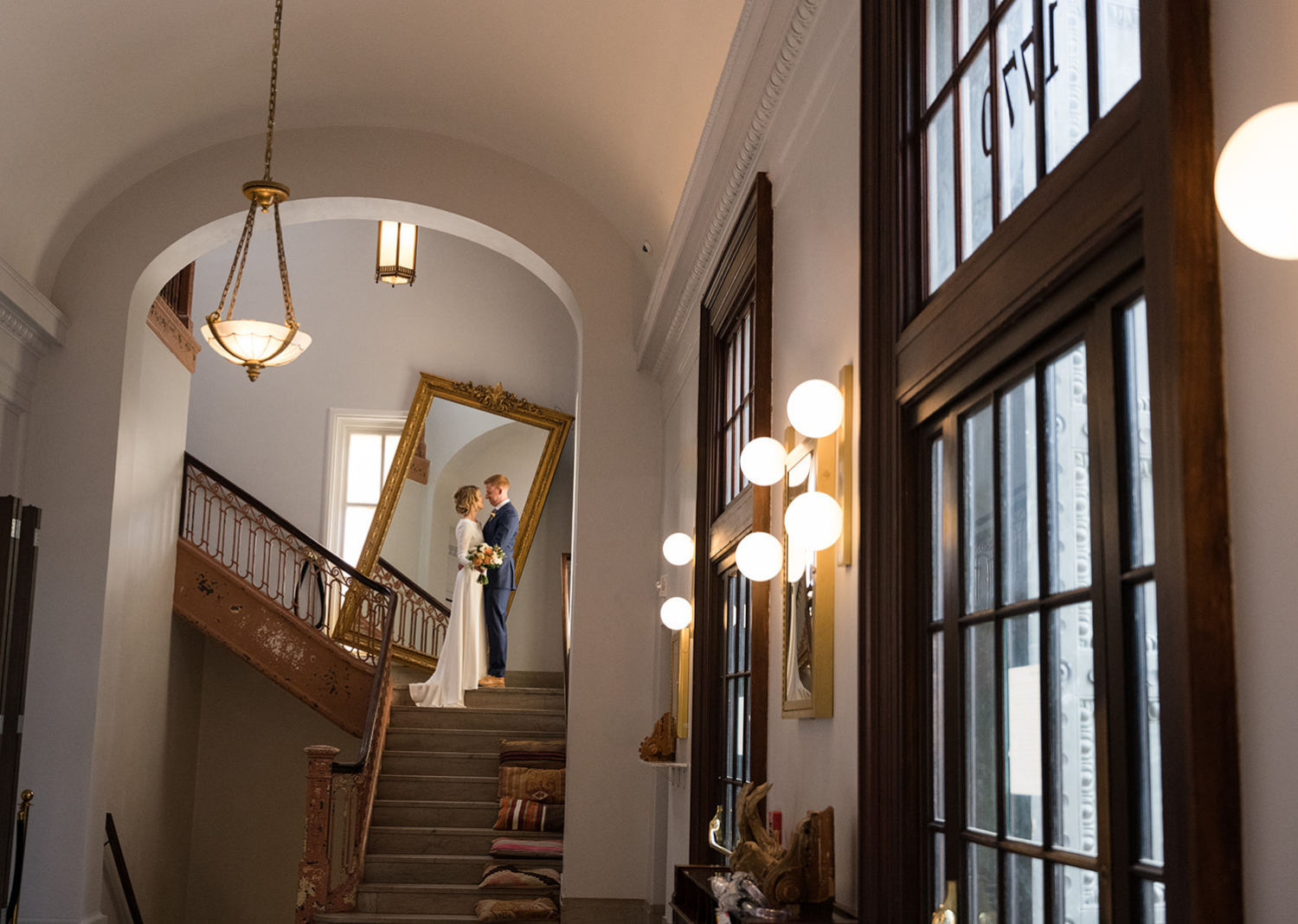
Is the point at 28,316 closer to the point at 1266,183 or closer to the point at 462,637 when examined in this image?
the point at 462,637

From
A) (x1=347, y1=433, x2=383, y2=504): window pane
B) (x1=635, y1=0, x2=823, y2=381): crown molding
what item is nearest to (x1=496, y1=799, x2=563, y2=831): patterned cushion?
(x1=635, y1=0, x2=823, y2=381): crown molding

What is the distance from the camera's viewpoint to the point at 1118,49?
2.39m

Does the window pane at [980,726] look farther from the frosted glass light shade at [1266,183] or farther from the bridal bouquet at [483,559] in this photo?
the bridal bouquet at [483,559]

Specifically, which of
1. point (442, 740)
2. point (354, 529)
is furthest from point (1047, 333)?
point (354, 529)

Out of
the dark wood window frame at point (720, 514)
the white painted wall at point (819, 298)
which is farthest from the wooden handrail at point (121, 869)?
the white painted wall at point (819, 298)

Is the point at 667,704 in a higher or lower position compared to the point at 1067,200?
lower

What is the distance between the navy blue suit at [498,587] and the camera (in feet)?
42.2

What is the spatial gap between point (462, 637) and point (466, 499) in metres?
1.41

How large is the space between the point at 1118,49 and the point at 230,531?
12.4m

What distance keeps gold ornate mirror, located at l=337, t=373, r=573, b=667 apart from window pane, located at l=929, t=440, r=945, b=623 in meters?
10.7

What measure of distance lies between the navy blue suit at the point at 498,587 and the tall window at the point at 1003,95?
9.74m

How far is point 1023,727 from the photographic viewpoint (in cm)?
265

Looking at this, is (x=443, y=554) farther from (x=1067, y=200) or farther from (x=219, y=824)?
(x=1067, y=200)

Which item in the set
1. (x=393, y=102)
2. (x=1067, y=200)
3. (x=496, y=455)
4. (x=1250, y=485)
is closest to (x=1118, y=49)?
(x=1067, y=200)
